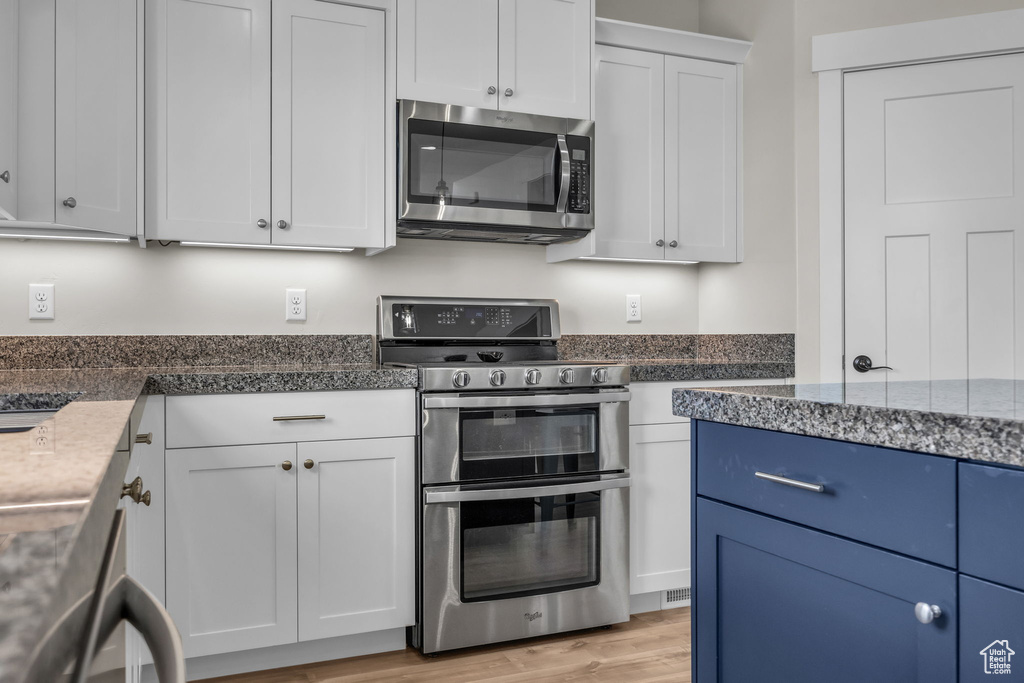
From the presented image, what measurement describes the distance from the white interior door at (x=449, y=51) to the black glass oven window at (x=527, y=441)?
3.66 feet

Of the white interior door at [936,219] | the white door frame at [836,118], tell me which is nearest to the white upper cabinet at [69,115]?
the white door frame at [836,118]

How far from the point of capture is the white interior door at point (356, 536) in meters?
2.24

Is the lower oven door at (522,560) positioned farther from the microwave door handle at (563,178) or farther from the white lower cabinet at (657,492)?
the microwave door handle at (563,178)

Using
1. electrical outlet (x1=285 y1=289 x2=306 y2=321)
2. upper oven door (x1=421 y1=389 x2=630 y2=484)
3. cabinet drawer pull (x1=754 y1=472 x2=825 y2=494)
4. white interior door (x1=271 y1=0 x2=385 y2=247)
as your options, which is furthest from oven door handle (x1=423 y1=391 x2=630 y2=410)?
cabinet drawer pull (x1=754 y1=472 x2=825 y2=494)

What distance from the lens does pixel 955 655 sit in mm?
849

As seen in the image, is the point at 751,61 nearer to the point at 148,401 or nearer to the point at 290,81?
the point at 290,81

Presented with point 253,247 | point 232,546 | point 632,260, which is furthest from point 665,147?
point 232,546

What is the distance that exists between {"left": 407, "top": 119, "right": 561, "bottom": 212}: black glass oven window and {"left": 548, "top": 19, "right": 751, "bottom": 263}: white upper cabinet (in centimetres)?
31

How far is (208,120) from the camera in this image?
240 centimetres

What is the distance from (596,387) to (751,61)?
165 cm

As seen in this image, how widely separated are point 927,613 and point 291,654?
1.96 metres

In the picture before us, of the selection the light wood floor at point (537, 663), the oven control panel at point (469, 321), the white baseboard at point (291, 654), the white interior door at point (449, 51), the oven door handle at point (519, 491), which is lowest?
the light wood floor at point (537, 663)

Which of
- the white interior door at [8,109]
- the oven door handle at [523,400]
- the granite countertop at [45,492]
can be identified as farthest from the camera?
the oven door handle at [523,400]

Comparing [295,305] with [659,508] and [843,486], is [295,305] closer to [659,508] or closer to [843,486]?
[659,508]
